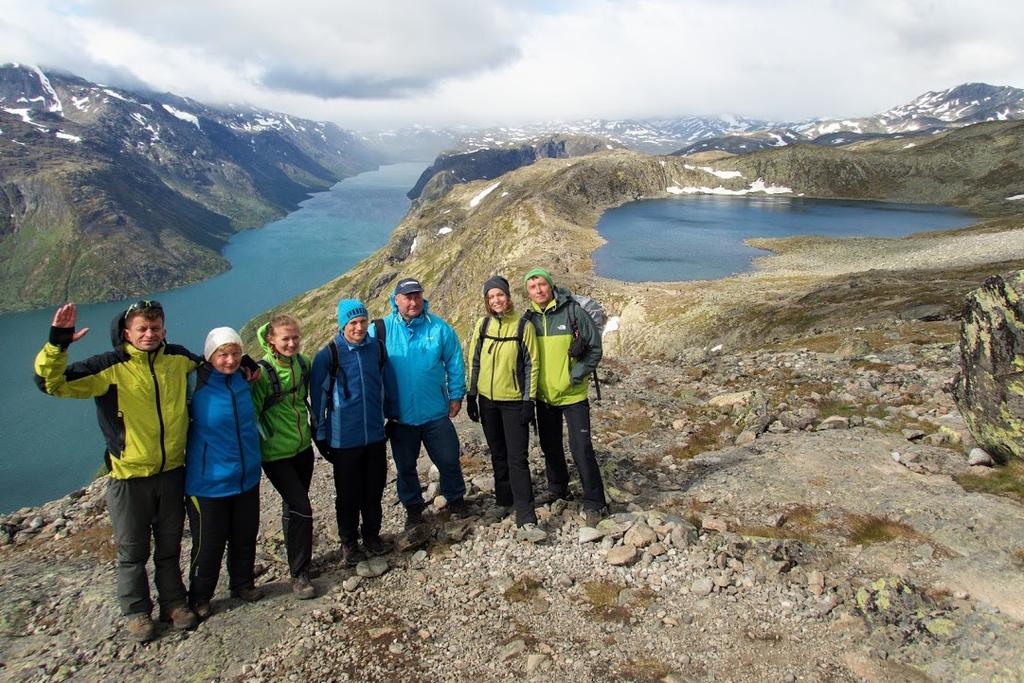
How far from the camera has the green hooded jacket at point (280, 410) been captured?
8.05 meters

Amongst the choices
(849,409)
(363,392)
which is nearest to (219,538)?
(363,392)

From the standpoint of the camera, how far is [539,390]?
9531 millimetres

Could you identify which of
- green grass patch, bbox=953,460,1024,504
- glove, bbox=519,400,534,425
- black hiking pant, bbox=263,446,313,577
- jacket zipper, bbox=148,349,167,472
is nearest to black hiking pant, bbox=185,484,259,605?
black hiking pant, bbox=263,446,313,577

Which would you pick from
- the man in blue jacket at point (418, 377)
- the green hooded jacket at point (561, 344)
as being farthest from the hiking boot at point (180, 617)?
the green hooded jacket at point (561, 344)

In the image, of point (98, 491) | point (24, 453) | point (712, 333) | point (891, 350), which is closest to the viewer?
point (98, 491)

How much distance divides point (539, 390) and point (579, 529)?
240 centimetres

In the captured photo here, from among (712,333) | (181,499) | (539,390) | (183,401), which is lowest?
(712,333)

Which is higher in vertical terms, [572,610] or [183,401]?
[183,401]

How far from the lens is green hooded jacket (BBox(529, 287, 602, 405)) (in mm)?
9211

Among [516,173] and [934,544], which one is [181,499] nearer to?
[934,544]

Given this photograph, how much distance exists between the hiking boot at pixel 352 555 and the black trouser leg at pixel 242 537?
1.46 metres

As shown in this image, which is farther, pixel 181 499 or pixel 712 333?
pixel 712 333

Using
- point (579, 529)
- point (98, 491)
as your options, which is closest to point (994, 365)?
point (579, 529)

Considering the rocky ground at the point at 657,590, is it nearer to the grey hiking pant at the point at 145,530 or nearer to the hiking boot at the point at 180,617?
the hiking boot at the point at 180,617
